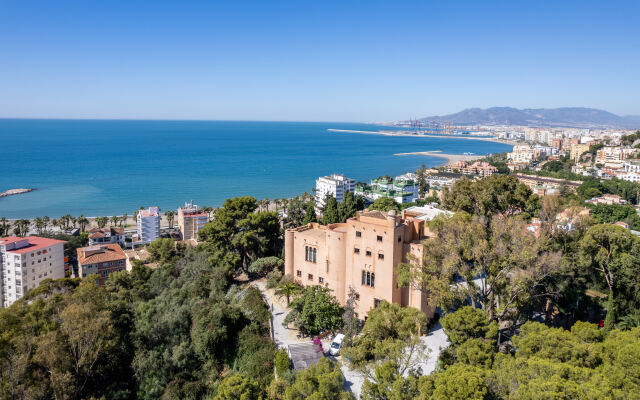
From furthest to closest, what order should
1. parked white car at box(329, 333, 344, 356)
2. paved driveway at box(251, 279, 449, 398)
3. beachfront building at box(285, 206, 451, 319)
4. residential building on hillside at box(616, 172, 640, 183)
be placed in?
residential building on hillside at box(616, 172, 640, 183) < beachfront building at box(285, 206, 451, 319) < parked white car at box(329, 333, 344, 356) < paved driveway at box(251, 279, 449, 398)

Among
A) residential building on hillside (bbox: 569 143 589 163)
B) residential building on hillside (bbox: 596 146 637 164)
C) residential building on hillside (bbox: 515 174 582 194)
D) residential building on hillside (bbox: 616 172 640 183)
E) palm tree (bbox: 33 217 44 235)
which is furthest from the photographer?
residential building on hillside (bbox: 569 143 589 163)

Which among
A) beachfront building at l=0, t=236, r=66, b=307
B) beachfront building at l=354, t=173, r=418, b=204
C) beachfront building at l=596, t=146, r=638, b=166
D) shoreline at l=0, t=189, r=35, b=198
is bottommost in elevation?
beachfront building at l=0, t=236, r=66, b=307

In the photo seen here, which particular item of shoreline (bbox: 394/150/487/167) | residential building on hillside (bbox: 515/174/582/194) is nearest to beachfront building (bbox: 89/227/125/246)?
residential building on hillside (bbox: 515/174/582/194)

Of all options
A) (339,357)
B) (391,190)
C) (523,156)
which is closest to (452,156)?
(523,156)

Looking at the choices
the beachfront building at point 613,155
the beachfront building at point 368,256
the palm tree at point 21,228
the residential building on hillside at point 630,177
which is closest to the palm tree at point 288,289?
the beachfront building at point 368,256

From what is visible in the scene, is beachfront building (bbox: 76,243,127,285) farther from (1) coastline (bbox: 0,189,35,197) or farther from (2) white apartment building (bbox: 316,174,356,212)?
(1) coastline (bbox: 0,189,35,197)

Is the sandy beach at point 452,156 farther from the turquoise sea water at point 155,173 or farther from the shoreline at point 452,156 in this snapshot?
the turquoise sea water at point 155,173

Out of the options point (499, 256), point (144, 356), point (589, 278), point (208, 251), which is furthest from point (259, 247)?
point (589, 278)

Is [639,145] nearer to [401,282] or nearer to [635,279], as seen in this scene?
[635,279]
